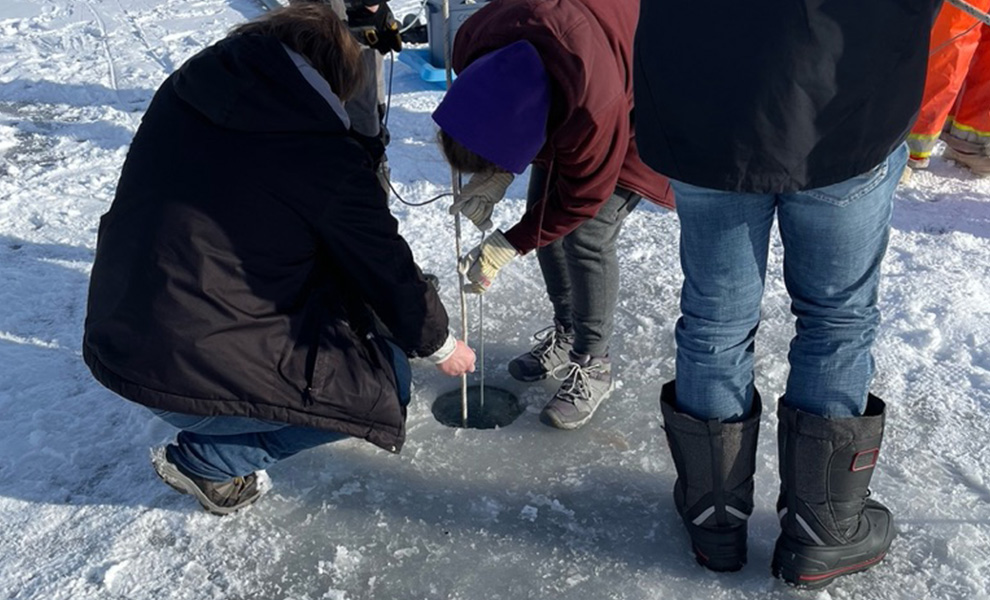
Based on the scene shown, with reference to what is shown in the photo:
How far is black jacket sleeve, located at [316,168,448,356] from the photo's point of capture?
6.25ft

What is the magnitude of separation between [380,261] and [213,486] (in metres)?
0.72

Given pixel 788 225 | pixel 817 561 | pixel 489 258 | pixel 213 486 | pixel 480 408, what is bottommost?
pixel 480 408

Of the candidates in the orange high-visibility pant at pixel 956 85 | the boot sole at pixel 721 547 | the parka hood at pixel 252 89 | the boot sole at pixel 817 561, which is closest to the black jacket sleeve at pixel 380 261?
the parka hood at pixel 252 89

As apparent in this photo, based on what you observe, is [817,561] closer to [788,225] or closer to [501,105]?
[788,225]

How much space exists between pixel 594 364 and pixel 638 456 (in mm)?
341

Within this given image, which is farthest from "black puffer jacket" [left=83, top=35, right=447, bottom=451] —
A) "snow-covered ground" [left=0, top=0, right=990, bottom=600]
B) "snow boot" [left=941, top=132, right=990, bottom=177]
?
"snow boot" [left=941, top=132, right=990, bottom=177]

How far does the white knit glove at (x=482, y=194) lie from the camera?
2.14 m

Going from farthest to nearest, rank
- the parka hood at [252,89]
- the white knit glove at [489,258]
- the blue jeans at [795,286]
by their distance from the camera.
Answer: the white knit glove at [489,258] < the parka hood at [252,89] < the blue jeans at [795,286]

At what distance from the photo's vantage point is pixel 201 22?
689 cm

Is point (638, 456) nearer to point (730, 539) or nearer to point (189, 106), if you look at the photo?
point (730, 539)

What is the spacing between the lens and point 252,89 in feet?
5.85

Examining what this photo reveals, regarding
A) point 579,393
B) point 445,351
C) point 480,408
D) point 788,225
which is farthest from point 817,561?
point 480,408

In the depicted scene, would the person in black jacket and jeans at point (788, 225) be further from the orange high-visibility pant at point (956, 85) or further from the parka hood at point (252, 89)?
the orange high-visibility pant at point (956, 85)

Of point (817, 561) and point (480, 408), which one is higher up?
point (817, 561)
